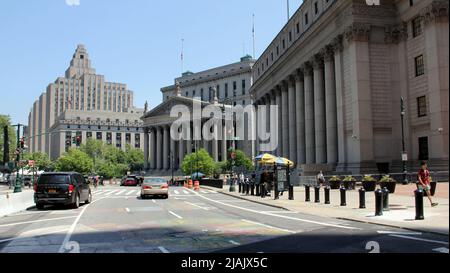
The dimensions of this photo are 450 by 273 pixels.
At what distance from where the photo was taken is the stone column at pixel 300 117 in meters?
57.5

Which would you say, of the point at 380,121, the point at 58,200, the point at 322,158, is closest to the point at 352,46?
the point at 380,121

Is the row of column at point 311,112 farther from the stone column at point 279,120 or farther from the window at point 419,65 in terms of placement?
the window at point 419,65

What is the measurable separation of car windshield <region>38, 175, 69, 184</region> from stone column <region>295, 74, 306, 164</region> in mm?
39706

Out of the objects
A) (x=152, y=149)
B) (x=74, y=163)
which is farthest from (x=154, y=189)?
(x=152, y=149)

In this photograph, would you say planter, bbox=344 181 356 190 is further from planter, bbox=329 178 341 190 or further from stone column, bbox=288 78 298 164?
stone column, bbox=288 78 298 164

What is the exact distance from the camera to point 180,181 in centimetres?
7919

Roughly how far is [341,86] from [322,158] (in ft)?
32.9

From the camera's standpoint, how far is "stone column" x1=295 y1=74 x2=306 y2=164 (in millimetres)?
57469

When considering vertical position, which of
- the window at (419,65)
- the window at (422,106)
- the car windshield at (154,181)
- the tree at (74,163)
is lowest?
the car windshield at (154,181)

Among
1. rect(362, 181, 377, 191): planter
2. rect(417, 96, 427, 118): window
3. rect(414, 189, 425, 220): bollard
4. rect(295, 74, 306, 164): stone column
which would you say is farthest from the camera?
rect(295, 74, 306, 164): stone column

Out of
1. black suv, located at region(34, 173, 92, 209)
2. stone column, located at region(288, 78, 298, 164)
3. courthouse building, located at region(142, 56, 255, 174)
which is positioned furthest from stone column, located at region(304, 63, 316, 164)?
courthouse building, located at region(142, 56, 255, 174)

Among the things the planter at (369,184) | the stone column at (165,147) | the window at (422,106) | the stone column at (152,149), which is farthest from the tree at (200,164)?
Answer: the planter at (369,184)

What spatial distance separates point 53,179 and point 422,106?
30.3 meters

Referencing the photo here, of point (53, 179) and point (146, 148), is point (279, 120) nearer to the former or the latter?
point (53, 179)
